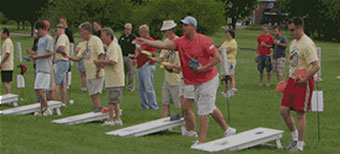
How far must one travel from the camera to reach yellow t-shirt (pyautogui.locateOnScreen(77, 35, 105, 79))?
42.7 feet

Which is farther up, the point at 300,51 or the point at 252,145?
the point at 300,51

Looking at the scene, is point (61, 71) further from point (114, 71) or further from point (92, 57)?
point (114, 71)

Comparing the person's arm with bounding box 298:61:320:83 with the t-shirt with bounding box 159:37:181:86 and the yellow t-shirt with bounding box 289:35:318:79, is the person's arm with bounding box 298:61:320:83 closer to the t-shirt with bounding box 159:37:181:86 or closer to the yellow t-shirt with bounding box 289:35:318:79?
the yellow t-shirt with bounding box 289:35:318:79

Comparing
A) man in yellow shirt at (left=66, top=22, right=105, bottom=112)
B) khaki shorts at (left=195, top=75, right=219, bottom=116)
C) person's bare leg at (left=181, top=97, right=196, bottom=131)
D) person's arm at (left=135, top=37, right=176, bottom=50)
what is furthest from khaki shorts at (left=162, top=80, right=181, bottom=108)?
person's arm at (left=135, top=37, right=176, bottom=50)

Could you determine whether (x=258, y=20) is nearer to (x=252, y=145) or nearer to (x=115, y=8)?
(x=115, y=8)

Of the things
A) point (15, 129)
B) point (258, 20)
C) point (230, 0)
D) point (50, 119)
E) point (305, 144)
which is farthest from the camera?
point (258, 20)

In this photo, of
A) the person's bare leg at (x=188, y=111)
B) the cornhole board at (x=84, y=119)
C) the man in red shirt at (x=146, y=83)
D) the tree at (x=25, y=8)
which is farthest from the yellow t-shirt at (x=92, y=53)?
the tree at (x=25, y=8)

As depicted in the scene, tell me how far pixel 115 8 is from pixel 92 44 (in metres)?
44.0

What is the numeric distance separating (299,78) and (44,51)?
5994mm

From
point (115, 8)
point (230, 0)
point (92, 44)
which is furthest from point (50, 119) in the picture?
point (230, 0)

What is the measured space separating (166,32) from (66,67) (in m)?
3.92

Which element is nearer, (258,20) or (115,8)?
(115,8)

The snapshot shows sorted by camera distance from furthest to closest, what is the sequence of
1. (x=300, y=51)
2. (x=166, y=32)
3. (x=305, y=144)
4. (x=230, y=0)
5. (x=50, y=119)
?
(x=230, y=0)
(x=50, y=119)
(x=166, y=32)
(x=305, y=144)
(x=300, y=51)

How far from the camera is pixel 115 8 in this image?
2229 inches
